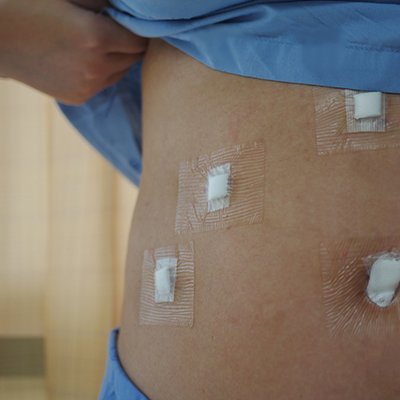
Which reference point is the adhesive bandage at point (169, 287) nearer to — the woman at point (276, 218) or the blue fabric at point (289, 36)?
the woman at point (276, 218)

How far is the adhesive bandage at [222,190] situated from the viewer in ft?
1.90

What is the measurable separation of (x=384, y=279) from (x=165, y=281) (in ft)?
0.76

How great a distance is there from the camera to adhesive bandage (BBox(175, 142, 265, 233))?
579mm

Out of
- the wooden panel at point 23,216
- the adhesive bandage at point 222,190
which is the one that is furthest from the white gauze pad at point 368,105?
the wooden panel at point 23,216

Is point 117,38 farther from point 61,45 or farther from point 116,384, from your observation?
point 116,384

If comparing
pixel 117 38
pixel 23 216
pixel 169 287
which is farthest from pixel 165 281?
pixel 23 216

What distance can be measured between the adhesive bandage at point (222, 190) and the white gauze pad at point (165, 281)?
39mm

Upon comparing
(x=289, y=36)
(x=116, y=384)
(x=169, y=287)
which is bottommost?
(x=116, y=384)

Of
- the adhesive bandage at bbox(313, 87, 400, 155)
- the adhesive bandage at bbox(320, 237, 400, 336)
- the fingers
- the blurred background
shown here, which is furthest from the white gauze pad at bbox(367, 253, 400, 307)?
the blurred background

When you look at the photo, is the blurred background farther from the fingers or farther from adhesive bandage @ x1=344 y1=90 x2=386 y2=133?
adhesive bandage @ x1=344 y1=90 x2=386 y2=133

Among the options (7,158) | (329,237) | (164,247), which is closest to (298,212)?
(329,237)

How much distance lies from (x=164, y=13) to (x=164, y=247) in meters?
0.26

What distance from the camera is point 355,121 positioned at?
557 mm

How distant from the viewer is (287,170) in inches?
22.3
